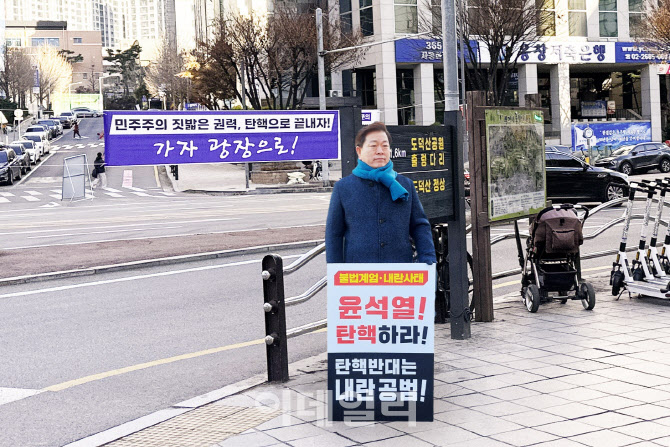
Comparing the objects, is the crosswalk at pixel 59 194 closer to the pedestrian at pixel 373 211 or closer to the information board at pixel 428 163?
the information board at pixel 428 163

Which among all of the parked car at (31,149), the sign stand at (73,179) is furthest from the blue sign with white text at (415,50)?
the parked car at (31,149)

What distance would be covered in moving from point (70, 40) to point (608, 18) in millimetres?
157855

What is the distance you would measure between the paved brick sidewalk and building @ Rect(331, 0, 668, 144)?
149 feet

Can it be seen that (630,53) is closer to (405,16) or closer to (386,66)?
(405,16)

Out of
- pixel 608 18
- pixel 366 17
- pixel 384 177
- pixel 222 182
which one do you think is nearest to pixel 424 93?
pixel 366 17

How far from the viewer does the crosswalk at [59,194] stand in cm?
3772

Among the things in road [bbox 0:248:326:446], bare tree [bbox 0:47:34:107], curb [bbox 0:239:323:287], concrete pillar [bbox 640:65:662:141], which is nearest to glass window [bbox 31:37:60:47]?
bare tree [bbox 0:47:34:107]

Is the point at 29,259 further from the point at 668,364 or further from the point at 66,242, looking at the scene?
the point at 668,364

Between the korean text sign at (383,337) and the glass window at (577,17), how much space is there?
184 ft

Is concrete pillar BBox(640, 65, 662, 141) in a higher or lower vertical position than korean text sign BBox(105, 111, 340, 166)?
higher

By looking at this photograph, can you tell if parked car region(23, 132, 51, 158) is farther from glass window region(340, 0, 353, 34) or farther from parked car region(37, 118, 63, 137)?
glass window region(340, 0, 353, 34)

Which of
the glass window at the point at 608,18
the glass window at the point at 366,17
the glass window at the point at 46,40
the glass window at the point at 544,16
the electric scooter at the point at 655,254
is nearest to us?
the electric scooter at the point at 655,254

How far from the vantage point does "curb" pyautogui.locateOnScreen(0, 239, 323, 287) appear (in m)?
13.1

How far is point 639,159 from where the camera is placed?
40.0 m
